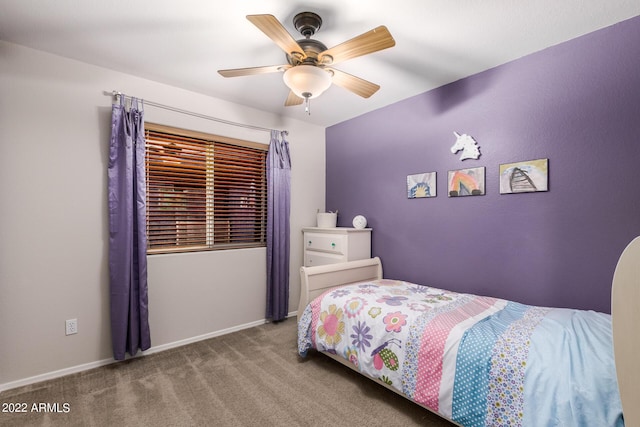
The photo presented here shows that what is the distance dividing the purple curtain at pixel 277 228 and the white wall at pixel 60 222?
0.84m

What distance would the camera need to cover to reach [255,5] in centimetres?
174

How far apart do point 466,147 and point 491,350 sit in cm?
171

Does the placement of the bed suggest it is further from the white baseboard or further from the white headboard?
the white baseboard

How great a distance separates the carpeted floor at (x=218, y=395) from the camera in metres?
1.78

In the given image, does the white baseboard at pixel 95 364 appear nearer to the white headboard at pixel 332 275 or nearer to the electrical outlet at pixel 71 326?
the electrical outlet at pixel 71 326

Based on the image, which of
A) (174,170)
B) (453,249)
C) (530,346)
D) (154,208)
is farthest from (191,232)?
(530,346)

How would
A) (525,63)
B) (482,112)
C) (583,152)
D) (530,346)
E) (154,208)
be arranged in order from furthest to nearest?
1. (154,208)
2. (482,112)
3. (525,63)
4. (583,152)
5. (530,346)

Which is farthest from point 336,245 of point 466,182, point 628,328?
point 628,328

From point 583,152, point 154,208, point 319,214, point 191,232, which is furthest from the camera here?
point 319,214

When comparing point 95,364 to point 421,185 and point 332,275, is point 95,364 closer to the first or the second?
point 332,275

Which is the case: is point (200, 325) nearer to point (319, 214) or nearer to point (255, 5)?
point (319, 214)

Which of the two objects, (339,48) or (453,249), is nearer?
(339,48)

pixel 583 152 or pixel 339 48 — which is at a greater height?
pixel 339 48

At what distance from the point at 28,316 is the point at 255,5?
2613 millimetres
